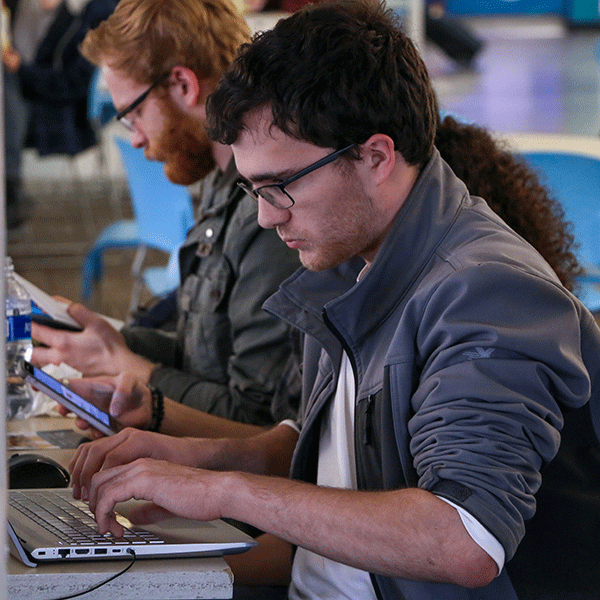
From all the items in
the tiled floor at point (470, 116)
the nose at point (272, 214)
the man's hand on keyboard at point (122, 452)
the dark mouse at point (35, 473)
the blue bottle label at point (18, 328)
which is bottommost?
the tiled floor at point (470, 116)

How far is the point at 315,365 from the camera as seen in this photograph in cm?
147

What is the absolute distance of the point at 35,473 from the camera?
4.65 ft

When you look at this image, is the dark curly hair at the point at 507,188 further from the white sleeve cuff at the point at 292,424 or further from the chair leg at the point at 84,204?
the chair leg at the point at 84,204

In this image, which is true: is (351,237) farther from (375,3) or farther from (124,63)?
(124,63)

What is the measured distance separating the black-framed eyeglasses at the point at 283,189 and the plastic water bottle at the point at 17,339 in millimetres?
589

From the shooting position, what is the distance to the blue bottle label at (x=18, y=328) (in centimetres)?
166

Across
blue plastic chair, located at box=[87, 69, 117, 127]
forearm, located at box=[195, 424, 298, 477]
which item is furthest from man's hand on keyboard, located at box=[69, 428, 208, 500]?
blue plastic chair, located at box=[87, 69, 117, 127]

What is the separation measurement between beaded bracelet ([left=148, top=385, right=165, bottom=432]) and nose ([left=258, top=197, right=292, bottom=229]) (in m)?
0.51

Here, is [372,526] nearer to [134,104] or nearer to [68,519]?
[68,519]

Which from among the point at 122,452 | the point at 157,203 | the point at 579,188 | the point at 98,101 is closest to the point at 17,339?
the point at 122,452

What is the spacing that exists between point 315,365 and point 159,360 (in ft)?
2.47

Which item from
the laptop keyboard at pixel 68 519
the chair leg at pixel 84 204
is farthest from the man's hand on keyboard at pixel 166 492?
the chair leg at pixel 84 204

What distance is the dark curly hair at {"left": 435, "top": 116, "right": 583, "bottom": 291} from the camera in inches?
62.5

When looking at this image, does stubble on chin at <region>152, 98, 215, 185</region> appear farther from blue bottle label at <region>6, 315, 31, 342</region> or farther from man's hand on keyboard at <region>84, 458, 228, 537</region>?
man's hand on keyboard at <region>84, 458, 228, 537</region>
